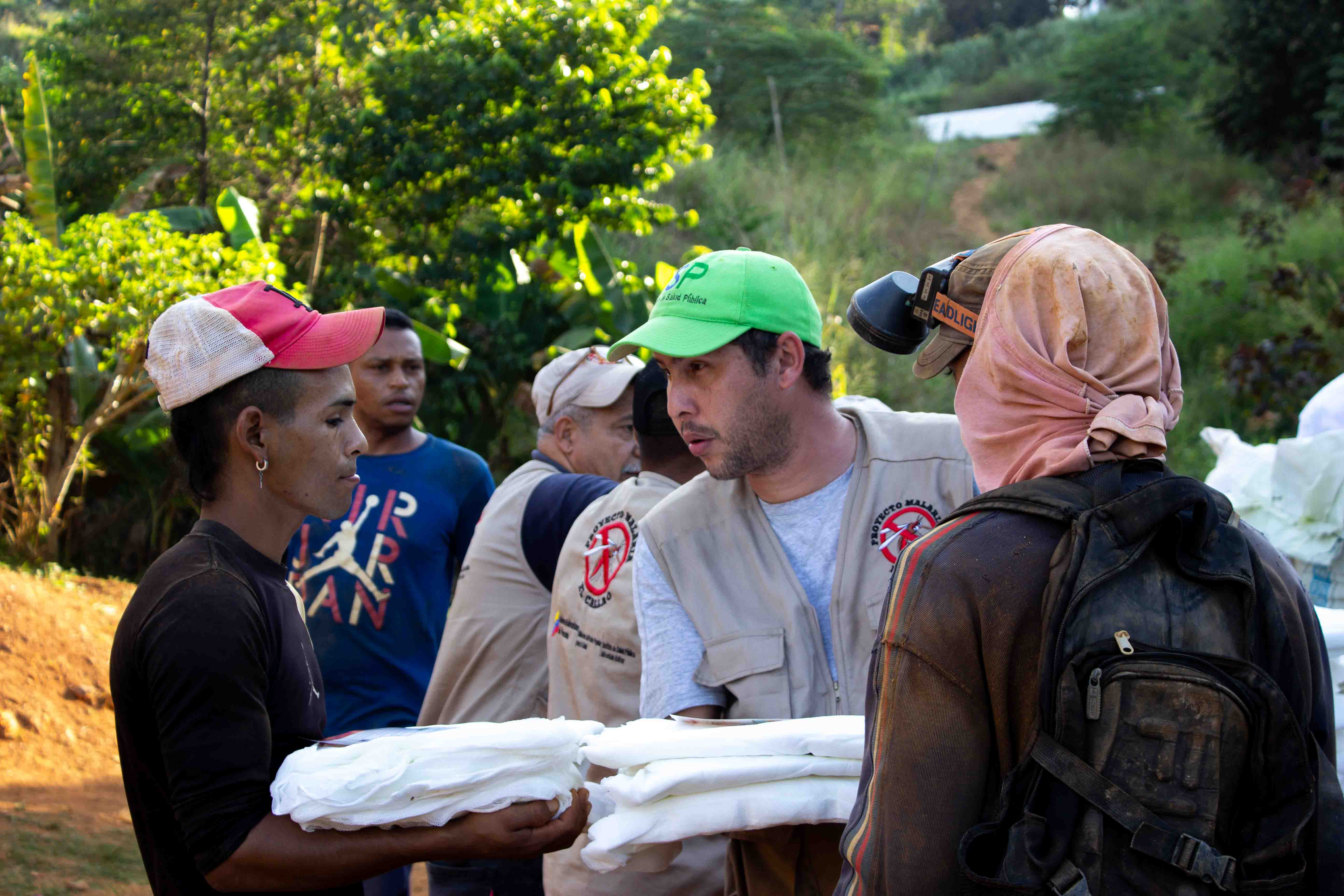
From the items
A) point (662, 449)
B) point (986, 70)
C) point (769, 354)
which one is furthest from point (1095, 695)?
point (986, 70)

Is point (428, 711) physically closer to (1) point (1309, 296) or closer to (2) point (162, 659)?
(2) point (162, 659)

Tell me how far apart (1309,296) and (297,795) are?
13.5 metres

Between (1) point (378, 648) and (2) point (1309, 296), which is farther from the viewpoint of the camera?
(2) point (1309, 296)

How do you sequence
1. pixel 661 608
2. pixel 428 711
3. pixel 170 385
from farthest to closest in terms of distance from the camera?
pixel 428 711
pixel 661 608
pixel 170 385

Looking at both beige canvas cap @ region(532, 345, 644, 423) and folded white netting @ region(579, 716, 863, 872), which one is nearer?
folded white netting @ region(579, 716, 863, 872)

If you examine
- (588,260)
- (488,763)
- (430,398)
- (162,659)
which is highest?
(162,659)

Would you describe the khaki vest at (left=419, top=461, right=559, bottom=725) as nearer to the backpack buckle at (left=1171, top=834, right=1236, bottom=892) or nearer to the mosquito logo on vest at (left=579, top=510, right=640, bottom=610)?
the mosquito logo on vest at (left=579, top=510, right=640, bottom=610)

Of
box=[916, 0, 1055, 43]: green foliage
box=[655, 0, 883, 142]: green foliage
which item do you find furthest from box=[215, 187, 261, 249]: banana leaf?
box=[916, 0, 1055, 43]: green foliage

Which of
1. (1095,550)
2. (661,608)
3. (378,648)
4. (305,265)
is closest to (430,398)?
(305,265)

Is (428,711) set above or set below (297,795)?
below

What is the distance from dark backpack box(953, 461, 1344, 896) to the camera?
145 centimetres

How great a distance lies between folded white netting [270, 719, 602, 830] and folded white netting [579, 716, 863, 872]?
0.13m

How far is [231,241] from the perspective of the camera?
10180mm

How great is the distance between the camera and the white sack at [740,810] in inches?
80.7
